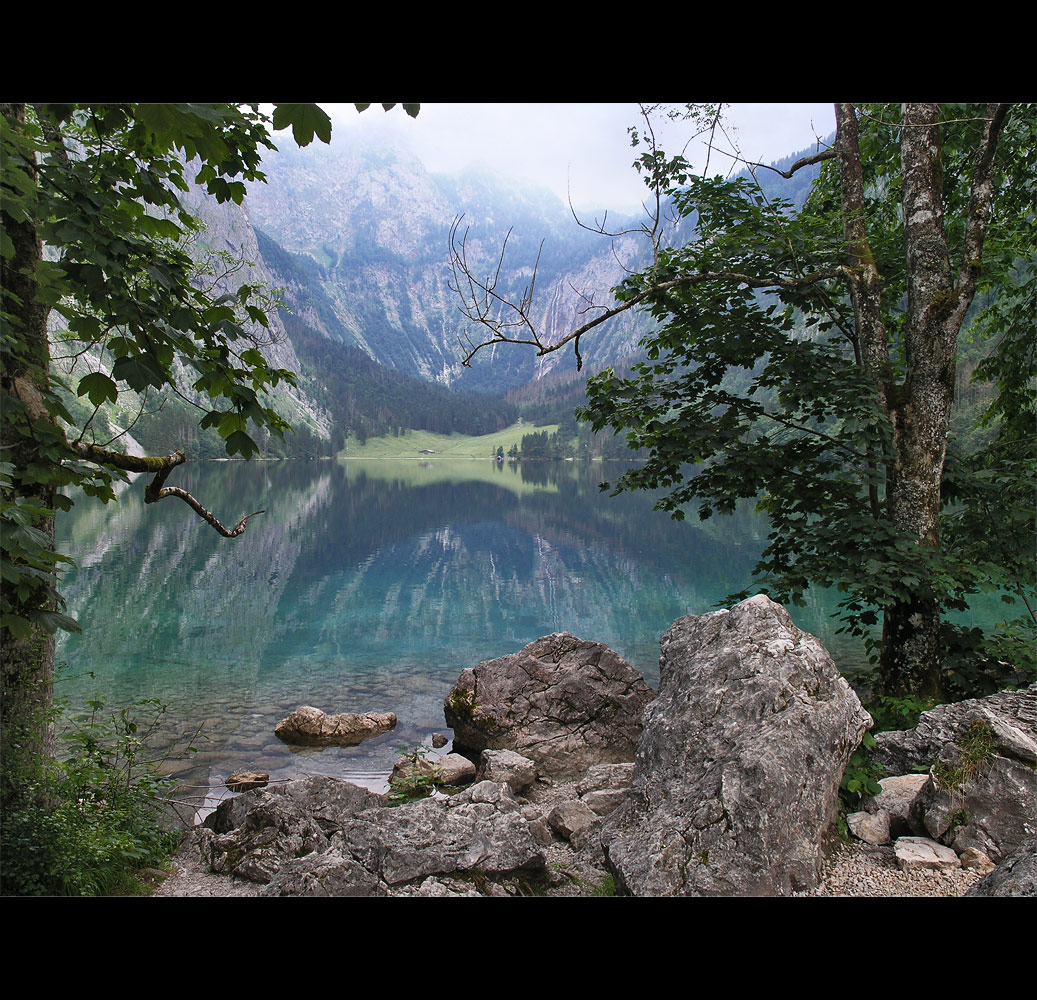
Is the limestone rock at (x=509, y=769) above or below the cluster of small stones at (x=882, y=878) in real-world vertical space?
below

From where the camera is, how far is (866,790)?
5172mm

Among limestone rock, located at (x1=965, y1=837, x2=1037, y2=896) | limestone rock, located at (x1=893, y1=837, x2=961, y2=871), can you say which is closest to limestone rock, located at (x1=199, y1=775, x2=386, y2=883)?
limestone rock, located at (x1=893, y1=837, x2=961, y2=871)

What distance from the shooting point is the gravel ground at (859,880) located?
13.9 feet

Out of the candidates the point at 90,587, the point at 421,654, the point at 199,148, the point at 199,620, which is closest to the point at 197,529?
the point at 90,587

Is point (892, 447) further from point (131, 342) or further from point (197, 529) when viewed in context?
point (197, 529)

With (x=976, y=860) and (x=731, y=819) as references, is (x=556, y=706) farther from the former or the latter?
(x=976, y=860)

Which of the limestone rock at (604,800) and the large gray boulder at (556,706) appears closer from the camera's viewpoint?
the limestone rock at (604,800)

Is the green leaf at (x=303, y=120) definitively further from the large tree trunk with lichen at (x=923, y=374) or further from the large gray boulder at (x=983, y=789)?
→ the large tree trunk with lichen at (x=923, y=374)

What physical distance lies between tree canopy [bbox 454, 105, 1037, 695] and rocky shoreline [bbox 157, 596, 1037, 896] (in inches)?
83.4

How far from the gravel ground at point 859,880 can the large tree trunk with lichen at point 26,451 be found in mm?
1815

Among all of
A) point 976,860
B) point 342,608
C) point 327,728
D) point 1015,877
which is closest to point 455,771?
point 327,728

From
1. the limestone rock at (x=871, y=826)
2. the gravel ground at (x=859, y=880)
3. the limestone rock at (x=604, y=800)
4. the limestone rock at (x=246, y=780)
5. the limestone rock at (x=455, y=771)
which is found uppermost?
the limestone rock at (x=871, y=826)

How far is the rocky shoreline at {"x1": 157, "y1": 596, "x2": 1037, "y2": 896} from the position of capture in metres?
4.21

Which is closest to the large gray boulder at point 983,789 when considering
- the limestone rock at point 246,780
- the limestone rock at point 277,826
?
the limestone rock at point 277,826
